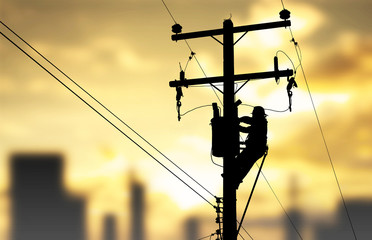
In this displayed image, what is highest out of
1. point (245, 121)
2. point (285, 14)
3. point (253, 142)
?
point (285, 14)

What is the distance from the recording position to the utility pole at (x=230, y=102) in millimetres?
17281

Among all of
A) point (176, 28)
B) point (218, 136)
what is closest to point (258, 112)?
point (218, 136)

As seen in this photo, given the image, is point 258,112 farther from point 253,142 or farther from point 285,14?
point 285,14

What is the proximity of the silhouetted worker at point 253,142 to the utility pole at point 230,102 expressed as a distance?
0.72 ft

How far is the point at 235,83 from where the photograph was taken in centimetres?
1853

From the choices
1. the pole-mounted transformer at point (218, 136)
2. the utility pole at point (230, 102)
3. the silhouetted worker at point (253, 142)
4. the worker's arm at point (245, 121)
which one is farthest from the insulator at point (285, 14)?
the pole-mounted transformer at point (218, 136)

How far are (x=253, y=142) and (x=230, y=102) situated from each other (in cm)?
132

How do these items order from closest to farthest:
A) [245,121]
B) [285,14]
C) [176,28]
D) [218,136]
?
1. [218,136]
2. [285,14]
3. [245,121]
4. [176,28]

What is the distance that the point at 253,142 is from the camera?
18.1 metres

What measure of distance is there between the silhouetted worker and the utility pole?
0.22 m

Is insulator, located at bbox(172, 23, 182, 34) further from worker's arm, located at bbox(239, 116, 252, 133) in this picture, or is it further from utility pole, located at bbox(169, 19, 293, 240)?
worker's arm, located at bbox(239, 116, 252, 133)

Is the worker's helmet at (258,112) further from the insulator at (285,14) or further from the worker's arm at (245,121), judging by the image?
the insulator at (285,14)

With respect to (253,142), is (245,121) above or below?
above

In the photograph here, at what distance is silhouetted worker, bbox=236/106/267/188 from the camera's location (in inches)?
704
